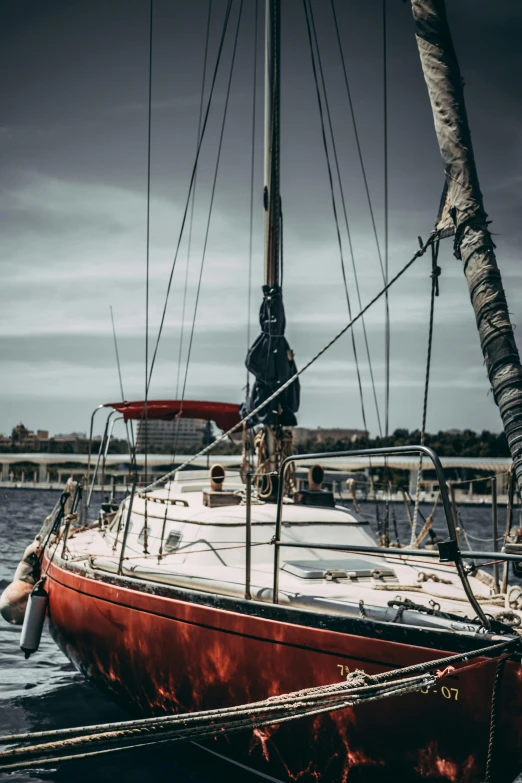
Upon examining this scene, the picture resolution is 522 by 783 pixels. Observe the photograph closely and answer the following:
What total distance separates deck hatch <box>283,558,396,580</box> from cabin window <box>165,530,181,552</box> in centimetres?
161

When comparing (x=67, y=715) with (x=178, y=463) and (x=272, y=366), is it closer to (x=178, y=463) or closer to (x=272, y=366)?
(x=272, y=366)

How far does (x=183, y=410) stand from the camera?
13.5 m

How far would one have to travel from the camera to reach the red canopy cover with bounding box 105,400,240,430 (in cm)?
1251

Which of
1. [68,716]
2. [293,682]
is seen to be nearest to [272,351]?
[293,682]

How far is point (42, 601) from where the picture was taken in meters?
9.09

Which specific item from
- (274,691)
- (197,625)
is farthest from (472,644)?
(197,625)

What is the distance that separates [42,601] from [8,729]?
5.31 ft

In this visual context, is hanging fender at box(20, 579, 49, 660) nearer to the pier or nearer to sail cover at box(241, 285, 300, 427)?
sail cover at box(241, 285, 300, 427)

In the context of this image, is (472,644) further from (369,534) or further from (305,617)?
(369,534)

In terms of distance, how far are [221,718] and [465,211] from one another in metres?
4.08

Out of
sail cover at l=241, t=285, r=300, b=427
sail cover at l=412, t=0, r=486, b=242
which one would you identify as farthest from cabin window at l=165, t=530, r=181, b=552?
sail cover at l=412, t=0, r=486, b=242

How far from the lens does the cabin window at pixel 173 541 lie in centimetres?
825

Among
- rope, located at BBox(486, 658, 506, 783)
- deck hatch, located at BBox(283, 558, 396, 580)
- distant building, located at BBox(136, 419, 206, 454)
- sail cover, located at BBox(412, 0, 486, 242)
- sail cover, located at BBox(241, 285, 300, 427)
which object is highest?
sail cover, located at BBox(412, 0, 486, 242)

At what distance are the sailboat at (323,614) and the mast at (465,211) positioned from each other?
0.4 inches
